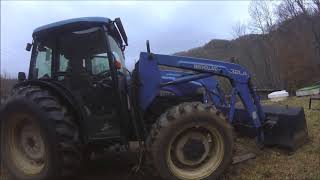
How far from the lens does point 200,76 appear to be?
6.67m

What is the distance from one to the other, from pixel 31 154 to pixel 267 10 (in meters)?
40.4

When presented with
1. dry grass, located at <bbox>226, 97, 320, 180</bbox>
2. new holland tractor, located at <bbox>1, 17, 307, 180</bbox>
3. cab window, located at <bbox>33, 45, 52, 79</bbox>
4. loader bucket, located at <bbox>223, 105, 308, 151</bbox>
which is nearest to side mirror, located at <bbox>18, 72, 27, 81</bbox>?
new holland tractor, located at <bbox>1, 17, 307, 180</bbox>

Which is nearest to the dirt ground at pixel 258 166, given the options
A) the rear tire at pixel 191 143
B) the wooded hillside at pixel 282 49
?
the rear tire at pixel 191 143

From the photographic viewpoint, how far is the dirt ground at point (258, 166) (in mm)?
6004

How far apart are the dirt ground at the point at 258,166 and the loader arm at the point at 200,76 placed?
0.43 metres

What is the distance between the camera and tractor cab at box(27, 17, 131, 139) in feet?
20.7

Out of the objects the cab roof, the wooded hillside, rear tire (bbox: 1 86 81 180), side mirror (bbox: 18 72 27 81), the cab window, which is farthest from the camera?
the wooded hillside

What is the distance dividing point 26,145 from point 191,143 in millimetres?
2344

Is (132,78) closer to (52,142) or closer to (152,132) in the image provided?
(152,132)

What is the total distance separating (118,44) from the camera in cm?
727

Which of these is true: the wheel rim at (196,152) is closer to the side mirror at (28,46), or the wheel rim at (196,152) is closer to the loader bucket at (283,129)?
the loader bucket at (283,129)

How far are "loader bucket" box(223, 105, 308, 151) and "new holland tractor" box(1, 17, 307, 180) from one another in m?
0.02

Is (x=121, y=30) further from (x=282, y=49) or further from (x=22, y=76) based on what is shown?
(x=282, y=49)

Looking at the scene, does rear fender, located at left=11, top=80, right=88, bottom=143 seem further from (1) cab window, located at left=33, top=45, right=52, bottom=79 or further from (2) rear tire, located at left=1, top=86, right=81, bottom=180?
(1) cab window, located at left=33, top=45, right=52, bottom=79
